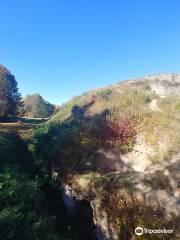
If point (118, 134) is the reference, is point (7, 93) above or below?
above

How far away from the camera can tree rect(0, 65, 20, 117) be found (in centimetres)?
2916

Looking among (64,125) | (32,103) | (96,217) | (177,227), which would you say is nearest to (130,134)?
(64,125)

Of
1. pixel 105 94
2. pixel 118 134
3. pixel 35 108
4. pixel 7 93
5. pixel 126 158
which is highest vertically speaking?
pixel 105 94

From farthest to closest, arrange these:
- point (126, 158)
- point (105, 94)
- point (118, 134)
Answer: point (105, 94)
point (118, 134)
point (126, 158)

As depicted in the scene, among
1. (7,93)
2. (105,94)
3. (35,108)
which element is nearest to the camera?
(105,94)

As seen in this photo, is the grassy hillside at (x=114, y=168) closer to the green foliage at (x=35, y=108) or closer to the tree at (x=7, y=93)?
the tree at (x=7, y=93)

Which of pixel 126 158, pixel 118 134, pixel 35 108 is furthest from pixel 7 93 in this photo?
pixel 35 108

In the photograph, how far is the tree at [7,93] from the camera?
29156 millimetres

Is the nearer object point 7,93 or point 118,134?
point 118,134

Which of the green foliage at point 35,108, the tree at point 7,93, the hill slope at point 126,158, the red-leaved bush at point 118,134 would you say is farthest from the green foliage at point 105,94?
the green foliage at point 35,108

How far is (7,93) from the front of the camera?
30.4m

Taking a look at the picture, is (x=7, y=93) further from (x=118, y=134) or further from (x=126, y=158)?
(x=126, y=158)

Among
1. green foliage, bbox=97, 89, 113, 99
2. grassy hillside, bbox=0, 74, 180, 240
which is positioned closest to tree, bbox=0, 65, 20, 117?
grassy hillside, bbox=0, 74, 180, 240

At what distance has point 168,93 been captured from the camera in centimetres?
2552
